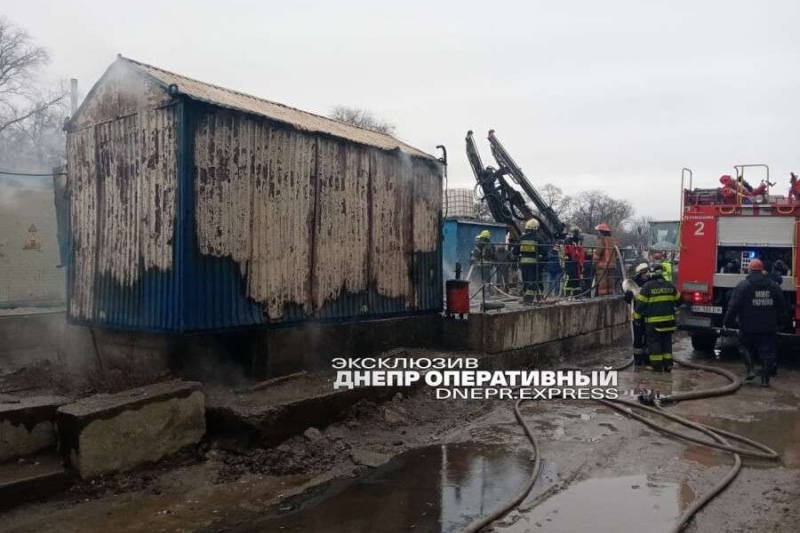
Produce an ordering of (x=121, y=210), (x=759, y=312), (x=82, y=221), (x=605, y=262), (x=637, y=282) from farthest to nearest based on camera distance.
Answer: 1. (x=605, y=262)
2. (x=637, y=282)
3. (x=759, y=312)
4. (x=82, y=221)
5. (x=121, y=210)

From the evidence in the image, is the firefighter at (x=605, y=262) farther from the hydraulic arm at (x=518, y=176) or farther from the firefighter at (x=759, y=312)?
the firefighter at (x=759, y=312)

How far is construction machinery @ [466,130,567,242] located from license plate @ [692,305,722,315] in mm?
5069

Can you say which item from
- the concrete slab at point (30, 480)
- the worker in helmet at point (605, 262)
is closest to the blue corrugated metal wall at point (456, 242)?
the worker in helmet at point (605, 262)

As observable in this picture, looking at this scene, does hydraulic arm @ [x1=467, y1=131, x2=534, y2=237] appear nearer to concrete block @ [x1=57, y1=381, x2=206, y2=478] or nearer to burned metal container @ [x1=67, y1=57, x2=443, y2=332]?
burned metal container @ [x1=67, y1=57, x2=443, y2=332]

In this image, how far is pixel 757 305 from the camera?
30.1 ft

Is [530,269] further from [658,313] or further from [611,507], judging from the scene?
[611,507]

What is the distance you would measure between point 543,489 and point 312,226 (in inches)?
161

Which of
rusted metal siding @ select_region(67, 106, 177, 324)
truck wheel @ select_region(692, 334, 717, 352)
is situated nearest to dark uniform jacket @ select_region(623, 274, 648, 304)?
truck wheel @ select_region(692, 334, 717, 352)

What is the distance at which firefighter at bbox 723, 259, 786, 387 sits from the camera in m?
9.12

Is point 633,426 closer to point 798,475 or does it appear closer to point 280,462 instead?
point 798,475

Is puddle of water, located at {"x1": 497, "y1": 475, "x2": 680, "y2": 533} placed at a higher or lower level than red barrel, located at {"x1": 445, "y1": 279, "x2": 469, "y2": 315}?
lower

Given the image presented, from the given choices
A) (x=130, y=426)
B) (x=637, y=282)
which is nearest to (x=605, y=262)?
(x=637, y=282)

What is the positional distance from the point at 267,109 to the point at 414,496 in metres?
4.87

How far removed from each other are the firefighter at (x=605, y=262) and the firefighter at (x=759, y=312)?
4175 mm
